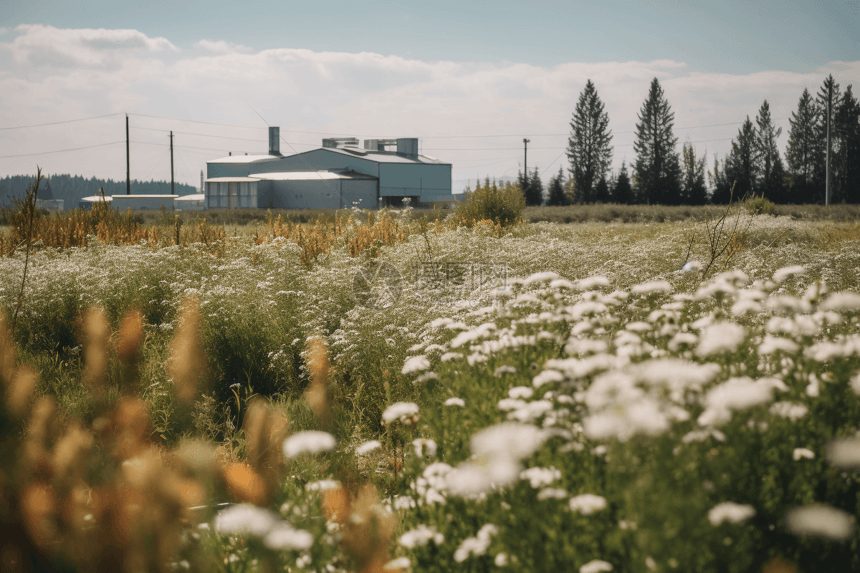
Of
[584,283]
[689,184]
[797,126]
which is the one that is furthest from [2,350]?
[797,126]

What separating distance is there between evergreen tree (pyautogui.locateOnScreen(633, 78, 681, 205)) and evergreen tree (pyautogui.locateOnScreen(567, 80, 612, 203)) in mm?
3096

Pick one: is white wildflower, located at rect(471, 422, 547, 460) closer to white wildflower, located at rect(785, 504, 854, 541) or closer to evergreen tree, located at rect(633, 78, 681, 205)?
white wildflower, located at rect(785, 504, 854, 541)

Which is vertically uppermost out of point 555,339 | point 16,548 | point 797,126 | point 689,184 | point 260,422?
point 797,126

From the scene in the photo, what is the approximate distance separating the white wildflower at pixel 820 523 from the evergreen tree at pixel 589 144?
186 feet

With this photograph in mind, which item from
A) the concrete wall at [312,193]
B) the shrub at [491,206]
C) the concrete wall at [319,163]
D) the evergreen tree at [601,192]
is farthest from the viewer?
the evergreen tree at [601,192]

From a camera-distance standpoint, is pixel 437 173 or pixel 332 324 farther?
pixel 437 173

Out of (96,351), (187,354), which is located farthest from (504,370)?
(96,351)

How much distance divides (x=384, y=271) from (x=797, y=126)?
68.8 meters

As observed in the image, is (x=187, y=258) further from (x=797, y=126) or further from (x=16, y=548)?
(x=797, y=126)

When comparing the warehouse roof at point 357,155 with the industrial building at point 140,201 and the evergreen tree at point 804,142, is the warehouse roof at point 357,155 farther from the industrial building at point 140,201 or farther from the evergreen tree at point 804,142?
the evergreen tree at point 804,142

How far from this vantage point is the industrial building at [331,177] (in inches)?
1833

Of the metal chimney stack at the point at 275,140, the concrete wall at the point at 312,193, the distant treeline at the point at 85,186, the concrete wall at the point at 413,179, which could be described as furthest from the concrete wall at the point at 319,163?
the distant treeline at the point at 85,186

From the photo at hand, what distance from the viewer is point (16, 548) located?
162cm

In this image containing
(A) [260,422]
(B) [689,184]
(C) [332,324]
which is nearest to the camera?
(A) [260,422]
